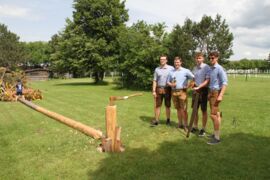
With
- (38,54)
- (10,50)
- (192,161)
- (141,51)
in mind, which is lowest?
(192,161)

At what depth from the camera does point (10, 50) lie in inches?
2373

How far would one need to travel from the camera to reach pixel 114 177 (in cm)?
496

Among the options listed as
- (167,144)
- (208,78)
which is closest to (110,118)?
(167,144)

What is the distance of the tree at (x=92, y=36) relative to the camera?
32.5 metres

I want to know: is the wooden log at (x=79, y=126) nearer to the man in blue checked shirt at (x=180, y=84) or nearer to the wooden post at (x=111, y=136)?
the wooden post at (x=111, y=136)

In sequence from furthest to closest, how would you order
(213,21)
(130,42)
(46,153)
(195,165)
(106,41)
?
(106,41), (130,42), (213,21), (46,153), (195,165)

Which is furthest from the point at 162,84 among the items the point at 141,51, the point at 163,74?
the point at 141,51

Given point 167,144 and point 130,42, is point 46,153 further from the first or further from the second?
point 130,42

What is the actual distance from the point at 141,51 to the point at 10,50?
45225mm

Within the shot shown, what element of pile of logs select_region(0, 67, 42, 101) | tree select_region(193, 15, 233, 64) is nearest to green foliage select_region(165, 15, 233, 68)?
tree select_region(193, 15, 233, 64)

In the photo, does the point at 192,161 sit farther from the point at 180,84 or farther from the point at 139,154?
the point at 180,84

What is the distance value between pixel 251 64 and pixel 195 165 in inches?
4296

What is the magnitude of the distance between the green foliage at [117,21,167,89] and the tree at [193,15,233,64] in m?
2.95

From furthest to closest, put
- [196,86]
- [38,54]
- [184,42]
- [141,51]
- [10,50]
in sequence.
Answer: [38,54] < [10,50] < [141,51] < [184,42] < [196,86]
